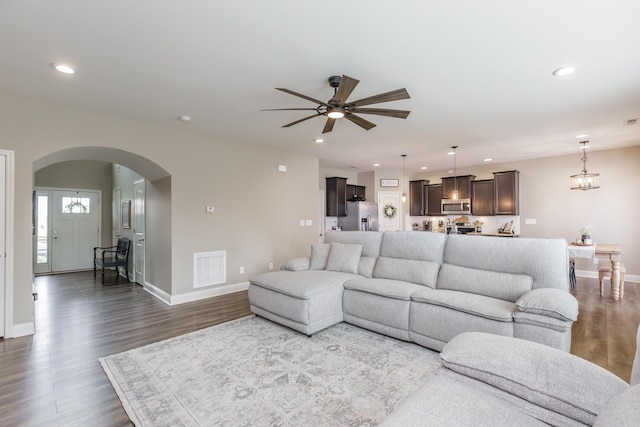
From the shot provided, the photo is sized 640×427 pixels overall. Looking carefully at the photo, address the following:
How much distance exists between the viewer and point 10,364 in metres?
2.73

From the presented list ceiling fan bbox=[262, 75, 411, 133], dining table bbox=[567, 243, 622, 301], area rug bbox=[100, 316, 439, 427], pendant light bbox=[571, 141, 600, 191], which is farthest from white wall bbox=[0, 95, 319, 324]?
pendant light bbox=[571, 141, 600, 191]

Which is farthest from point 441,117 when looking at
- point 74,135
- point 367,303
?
point 74,135

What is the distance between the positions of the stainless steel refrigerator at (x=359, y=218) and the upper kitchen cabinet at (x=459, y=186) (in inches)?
79.5

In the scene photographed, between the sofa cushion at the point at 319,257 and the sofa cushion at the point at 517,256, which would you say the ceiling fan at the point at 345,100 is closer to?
the sofa cushion at the point at 517,256

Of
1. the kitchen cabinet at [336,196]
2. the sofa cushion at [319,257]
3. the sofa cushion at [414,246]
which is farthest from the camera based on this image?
the kitchen cabinet at [336,196]

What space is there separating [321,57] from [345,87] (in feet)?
1.22

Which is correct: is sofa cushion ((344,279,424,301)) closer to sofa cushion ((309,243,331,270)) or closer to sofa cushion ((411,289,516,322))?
sofa cushion ((411,289,516,322))

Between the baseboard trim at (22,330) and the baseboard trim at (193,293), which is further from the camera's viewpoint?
the baseboard trim at (193,293)

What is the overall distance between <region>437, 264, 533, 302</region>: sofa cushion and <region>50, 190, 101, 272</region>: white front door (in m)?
8.56

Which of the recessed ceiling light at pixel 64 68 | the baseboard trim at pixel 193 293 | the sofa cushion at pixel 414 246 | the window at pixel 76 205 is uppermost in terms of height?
the recessed ceiling light at pixel 64 68

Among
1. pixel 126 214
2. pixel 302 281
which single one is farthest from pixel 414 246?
pixel 126 214

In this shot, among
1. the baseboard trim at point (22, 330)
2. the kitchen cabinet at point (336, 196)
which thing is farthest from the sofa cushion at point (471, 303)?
the kitchen cabinet at point (336, 196)

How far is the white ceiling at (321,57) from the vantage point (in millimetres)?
2039

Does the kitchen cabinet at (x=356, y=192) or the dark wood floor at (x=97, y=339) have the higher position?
the kitchen cabinet at (x=356, y=192)
